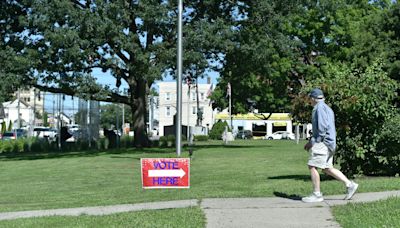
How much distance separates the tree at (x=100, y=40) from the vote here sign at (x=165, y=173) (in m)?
16.1

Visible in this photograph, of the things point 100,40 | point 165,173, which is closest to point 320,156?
point 165,173

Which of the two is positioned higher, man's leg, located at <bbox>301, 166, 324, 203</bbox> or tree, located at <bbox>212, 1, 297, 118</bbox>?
tree, located at <bbox>212, 1, 297, 118</bbox>

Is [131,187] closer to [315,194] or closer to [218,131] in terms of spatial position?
[315,194]

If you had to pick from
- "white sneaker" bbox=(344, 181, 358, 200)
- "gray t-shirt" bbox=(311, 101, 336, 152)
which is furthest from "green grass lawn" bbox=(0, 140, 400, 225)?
"gray t-shirt" bbox=(311, 101, 336, 152)

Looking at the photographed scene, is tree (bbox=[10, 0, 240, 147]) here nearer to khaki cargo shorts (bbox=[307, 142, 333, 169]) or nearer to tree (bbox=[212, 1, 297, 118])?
tree (bbox=[212, 1, 297, 118])

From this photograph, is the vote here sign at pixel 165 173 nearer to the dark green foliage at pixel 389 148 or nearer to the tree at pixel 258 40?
the dark green foliage at pixel 389 148

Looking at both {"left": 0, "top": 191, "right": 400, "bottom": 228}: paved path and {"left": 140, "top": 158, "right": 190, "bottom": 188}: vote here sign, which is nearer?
{"left": 0, "top": 191, "right": 400, "bottom": 228}: paved path

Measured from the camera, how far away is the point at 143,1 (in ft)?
89.4

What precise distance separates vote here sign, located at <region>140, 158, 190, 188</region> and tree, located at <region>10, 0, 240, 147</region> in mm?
16113

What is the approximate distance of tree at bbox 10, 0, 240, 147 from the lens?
27.0 m

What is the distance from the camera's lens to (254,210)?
8938 millimetres

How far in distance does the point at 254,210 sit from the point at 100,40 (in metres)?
19.7

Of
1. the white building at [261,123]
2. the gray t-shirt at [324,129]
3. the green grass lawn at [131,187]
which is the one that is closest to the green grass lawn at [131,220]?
the green grass lawn at [131,187]

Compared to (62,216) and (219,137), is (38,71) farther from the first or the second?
(219,137)
